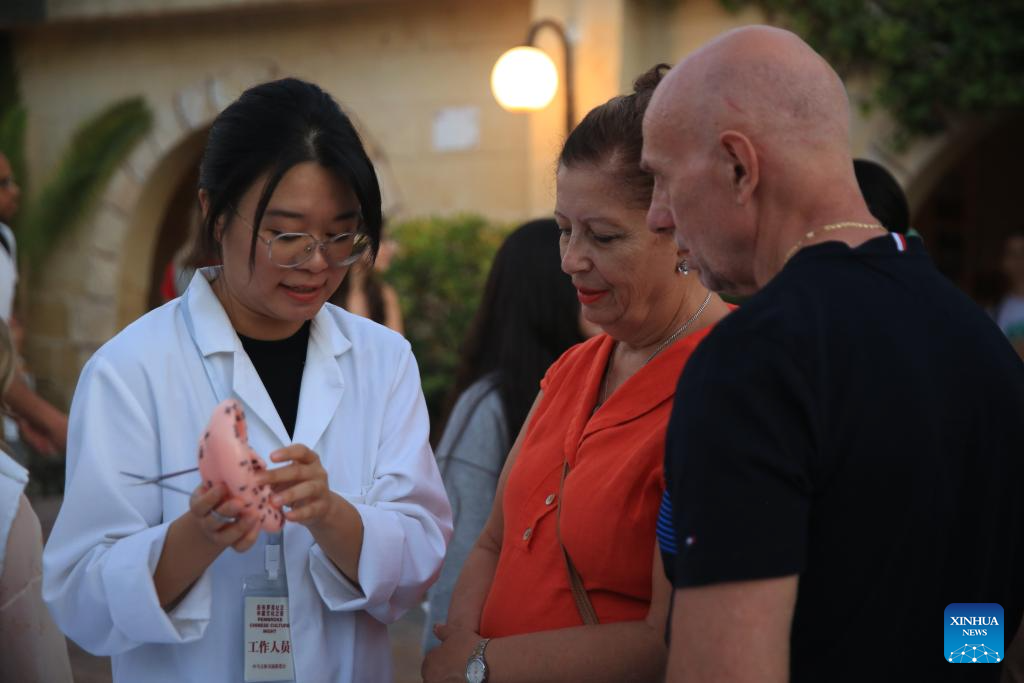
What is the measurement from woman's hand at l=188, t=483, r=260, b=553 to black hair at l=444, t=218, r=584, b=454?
139cm

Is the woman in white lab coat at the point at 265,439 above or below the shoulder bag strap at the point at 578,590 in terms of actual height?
above

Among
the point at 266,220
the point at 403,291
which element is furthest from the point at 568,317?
the point at 403,291

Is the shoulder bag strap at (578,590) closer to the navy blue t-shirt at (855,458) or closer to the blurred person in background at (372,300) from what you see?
the navy blue t-shirt at (855,458)

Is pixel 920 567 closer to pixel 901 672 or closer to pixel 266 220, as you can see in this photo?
pixel 901 672

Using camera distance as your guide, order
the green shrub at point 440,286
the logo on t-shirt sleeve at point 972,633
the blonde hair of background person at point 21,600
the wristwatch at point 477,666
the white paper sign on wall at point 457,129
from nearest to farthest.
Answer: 1. the logo on t-shirt sleeve at point 972,633
2. the wristwatch at point 477,666
3. the blonde hair of background person at point 21,600
4. the green shrub at point 440,286
5. the white paper sign on wall at point 457,129

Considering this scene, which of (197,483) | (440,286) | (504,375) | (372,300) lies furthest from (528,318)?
(440,286)

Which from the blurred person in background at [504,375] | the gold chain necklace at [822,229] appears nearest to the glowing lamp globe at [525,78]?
the blurred person in background at [504,375]

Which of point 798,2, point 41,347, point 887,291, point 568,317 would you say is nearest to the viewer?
point 887,291

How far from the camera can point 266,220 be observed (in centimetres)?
215

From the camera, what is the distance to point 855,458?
1.46 m

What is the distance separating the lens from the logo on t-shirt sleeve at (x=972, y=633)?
5.16ft

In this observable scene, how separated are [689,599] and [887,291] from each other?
474 millimetres

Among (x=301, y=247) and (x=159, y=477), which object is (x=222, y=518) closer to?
(x=159, y=477)

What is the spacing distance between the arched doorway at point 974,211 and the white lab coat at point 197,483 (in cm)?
1062
